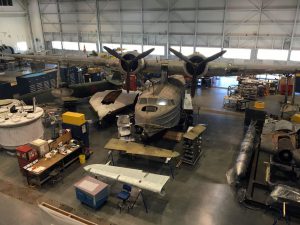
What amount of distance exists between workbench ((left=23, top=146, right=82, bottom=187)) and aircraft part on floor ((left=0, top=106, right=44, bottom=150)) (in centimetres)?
285

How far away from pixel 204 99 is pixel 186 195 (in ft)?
44.5

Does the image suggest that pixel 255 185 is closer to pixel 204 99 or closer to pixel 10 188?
pixel 10 188

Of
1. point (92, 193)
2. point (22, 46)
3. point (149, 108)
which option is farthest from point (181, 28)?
point (22, 46)

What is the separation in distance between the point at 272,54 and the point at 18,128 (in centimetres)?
2643

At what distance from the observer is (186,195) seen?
33.4 ft

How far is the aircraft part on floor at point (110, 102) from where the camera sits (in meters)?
16.2

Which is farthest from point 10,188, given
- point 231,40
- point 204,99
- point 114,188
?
point 231,40

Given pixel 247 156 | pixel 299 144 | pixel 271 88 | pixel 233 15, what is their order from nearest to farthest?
pixel 247 156 → pixel 299 144 → pixel 271 88 → pixel 233 15

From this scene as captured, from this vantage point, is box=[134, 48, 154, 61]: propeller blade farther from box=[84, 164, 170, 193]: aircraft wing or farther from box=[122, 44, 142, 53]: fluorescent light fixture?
box=[122, 44, 142, 53]: fluorescent light fixture

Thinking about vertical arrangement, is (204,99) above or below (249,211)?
above

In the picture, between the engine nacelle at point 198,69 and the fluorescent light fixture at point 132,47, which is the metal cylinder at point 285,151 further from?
the fluorescent light fixture at point 132,47

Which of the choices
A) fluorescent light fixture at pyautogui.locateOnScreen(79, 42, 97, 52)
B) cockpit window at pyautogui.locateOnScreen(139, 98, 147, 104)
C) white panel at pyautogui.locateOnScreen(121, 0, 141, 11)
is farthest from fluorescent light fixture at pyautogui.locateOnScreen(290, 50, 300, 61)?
fluorescent light fixture at pyautogui.locateOnScreen(79, 42, 97, 52)

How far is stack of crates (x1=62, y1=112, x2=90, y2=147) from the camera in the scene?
12.4m

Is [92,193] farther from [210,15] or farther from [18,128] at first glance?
[210,15]
